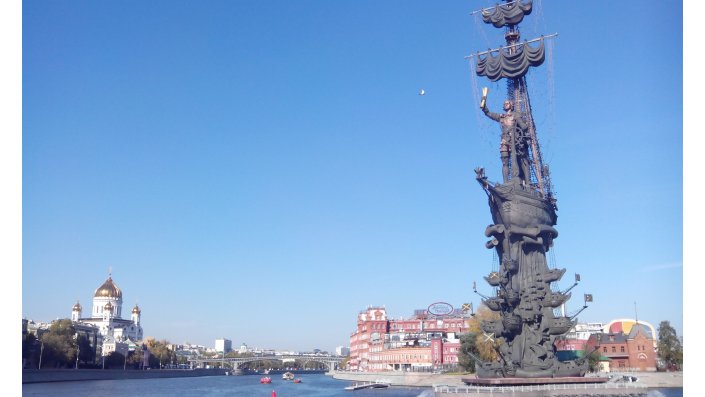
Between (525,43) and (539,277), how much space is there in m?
12.7

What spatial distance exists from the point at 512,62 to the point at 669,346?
21.6 metres

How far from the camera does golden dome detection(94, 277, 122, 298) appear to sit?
87.1 meters

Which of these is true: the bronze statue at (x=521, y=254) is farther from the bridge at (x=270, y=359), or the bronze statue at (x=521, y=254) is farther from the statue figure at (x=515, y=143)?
the bridge at (x=270, y=359)

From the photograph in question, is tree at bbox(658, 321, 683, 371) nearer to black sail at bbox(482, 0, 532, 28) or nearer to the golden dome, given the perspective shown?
black sail at bbox(482, 0, 532, 28)

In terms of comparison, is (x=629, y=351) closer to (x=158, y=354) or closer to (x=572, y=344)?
(x=572, y=344)

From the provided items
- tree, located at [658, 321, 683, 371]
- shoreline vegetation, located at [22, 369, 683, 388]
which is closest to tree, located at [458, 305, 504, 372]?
shoreline vegetation, located at [22, 369, 683, 388]

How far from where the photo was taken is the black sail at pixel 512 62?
33562mm

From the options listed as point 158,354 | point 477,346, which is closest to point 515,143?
point 477,346

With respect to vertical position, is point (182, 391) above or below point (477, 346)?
below

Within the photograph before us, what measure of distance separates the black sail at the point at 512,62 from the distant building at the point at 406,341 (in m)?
32.3

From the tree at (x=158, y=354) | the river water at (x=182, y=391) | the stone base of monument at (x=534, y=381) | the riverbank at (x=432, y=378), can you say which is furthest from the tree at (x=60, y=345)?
the stone base of monument at (x=534, y=381)

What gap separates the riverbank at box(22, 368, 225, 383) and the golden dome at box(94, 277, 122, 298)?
1547 centimetres

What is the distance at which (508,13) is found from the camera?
3484 centimetres
